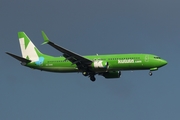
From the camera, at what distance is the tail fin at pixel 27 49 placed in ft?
301

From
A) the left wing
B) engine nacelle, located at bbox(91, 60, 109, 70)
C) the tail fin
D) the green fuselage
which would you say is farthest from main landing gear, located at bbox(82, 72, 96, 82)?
the tail fin

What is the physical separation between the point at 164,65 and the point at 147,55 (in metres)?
3.43

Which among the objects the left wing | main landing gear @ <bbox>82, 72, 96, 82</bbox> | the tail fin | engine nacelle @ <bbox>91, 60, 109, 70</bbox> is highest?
the tail fin

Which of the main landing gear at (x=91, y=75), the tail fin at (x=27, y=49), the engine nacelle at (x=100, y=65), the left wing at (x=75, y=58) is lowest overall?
the main landing gear at (x=91, y=75)

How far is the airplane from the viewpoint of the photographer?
8019 centimetres

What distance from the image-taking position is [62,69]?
86.1 metres

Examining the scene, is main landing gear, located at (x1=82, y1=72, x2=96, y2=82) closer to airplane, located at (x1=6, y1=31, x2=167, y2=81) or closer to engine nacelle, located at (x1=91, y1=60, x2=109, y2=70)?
airplane, located at (x1=6, y1=31, x2=167, y2=81)

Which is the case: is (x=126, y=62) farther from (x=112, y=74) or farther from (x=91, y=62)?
(x=112, y=74)

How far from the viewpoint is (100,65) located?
3214 inches

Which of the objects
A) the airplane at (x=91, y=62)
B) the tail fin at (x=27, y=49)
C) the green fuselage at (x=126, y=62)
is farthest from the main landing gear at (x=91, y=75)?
the tail fin at (x=27, y=49)

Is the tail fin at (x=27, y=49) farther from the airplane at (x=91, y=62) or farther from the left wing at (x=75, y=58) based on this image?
the left wing at (x=75, y=58)

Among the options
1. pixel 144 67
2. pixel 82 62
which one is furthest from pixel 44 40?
pixel 144 67

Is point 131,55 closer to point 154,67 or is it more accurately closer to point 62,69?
point 154,67

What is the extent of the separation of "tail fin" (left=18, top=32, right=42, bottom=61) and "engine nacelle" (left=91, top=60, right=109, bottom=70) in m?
13.5
